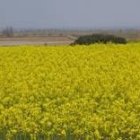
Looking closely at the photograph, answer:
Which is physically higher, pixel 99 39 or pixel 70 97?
pixel 70 97

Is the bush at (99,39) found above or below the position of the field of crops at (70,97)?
below

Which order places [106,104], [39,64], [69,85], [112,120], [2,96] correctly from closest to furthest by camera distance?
[112,120]
[106,104]
[2,96]
[69,85]
[39,64]

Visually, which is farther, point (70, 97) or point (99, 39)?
point (99, 39)

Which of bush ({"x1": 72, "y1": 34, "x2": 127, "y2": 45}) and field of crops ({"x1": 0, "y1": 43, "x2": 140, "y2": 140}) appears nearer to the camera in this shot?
field of crops ({"x1": 0, "y1": 43, "x2": 140, "y2": 140})

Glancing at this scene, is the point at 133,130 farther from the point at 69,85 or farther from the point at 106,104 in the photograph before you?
the point at 69,85

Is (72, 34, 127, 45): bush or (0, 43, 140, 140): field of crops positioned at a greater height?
(0, 43, 140, 140): field of crops

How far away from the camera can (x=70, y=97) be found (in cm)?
974

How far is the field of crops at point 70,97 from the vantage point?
738 centimetres

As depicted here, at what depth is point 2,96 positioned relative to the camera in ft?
32.4

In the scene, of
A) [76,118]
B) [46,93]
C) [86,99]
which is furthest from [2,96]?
[76,118]

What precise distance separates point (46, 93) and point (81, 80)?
3.62ft

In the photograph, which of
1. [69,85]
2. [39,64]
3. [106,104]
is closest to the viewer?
[106,104]

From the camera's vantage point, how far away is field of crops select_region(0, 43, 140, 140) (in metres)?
7.38

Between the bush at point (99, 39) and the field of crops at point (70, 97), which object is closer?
the field of crops at point (70, 97)
